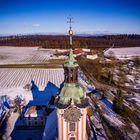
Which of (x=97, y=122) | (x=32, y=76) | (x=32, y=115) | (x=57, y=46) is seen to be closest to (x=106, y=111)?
(x=97, y=122)

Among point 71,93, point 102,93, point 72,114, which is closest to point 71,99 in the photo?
point 71,93

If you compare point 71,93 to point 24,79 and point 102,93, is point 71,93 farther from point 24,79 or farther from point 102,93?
point 24,79

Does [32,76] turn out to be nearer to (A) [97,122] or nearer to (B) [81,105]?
(A) [97,122]

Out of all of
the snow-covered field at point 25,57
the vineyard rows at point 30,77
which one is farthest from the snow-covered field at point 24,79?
the snow-covered field at point 25,57

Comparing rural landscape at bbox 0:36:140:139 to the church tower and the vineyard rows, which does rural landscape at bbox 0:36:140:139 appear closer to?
the vineyard rows

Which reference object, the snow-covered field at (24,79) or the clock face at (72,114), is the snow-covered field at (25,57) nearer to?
the snow-covered field at (24,79)

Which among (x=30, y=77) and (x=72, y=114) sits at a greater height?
(x=72, y=114)
